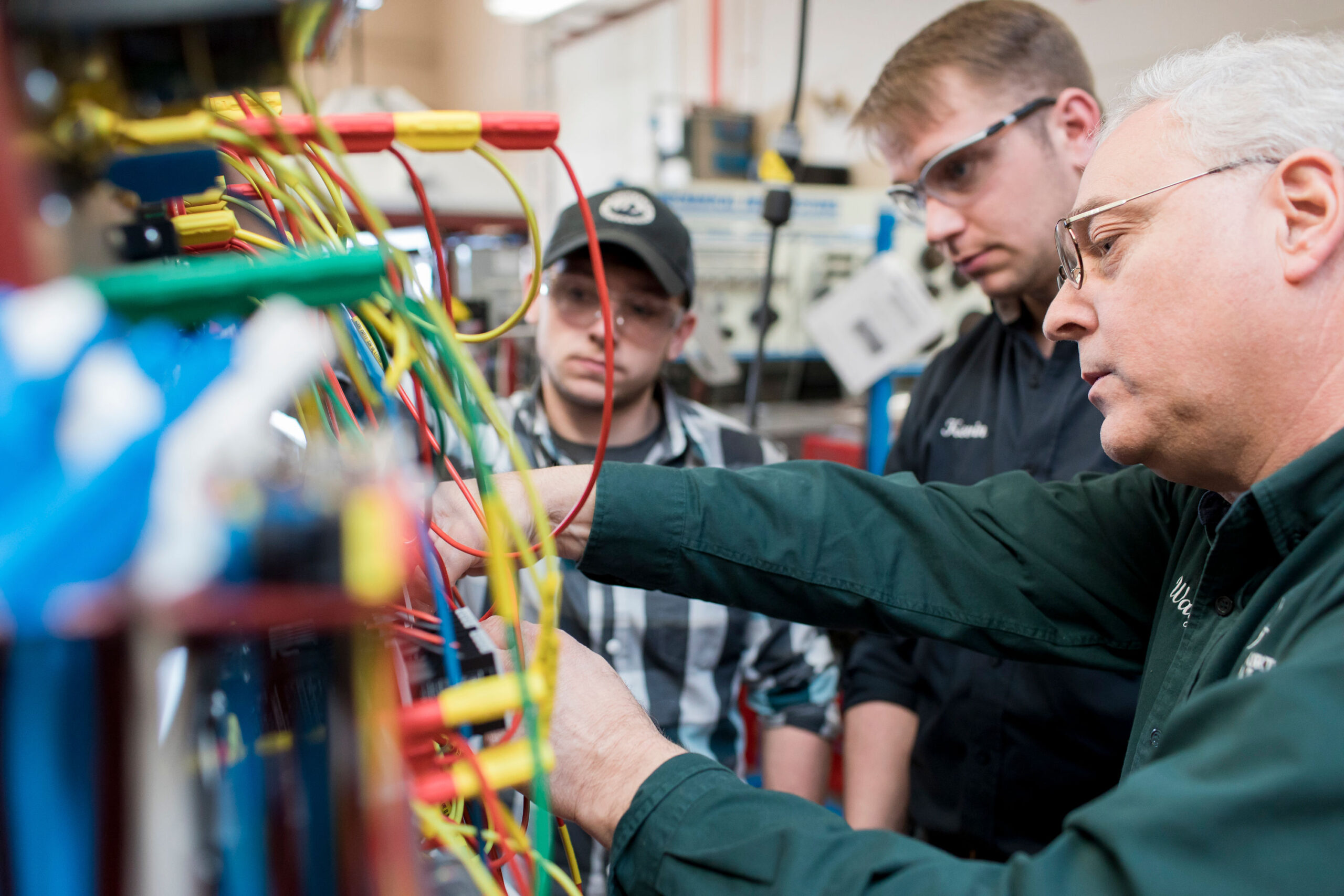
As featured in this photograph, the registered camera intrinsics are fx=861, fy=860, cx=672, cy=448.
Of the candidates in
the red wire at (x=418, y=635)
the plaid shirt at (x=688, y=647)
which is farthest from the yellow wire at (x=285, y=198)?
the plaid shirt at (x=688, y=647)

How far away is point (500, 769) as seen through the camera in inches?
13.9

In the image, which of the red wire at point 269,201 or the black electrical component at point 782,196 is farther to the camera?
the black electrical component at point 782,196

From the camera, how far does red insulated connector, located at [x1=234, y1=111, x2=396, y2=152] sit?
44cm

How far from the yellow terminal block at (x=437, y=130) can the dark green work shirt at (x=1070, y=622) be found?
0.40 metres

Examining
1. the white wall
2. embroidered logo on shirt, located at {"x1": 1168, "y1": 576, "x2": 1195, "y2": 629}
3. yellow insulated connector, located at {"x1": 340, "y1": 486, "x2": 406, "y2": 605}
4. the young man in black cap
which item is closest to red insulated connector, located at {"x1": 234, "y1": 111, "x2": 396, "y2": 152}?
yellow insulated connector, located at {"x1": 340, "y1": 486, "x2": 406, "y2": 605}

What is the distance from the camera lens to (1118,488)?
3.01 feet

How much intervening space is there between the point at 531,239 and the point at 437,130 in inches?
4.1

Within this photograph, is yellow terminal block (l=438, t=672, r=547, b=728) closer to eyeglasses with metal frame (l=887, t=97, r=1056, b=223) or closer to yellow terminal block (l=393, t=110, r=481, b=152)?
yellow terminal block (l=393, t=110, r=481, b=152)

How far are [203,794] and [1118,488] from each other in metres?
0.89

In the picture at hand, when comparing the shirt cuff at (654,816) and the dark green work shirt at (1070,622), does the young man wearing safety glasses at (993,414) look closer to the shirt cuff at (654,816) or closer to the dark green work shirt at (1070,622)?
the dark green work shirt at (1070,622)

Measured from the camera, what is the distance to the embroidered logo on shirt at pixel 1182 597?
2.47 ft

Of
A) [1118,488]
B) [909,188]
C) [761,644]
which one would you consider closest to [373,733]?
[1118,488]

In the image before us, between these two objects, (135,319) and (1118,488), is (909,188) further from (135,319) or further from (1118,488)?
(135,319)

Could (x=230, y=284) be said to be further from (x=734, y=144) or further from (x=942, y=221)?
(x=734, y=144)
